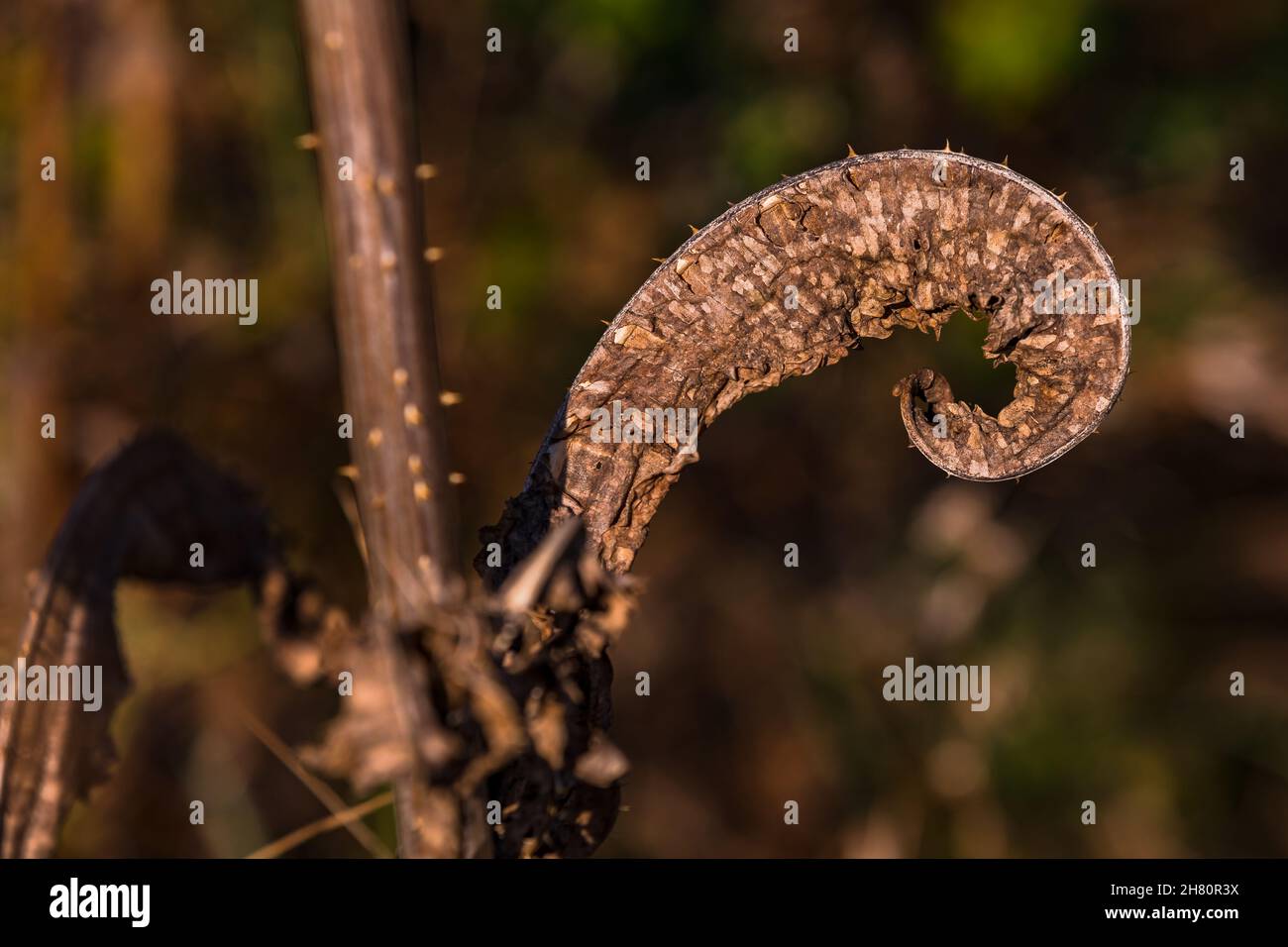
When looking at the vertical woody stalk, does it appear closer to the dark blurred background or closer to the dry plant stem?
the dry plant stem

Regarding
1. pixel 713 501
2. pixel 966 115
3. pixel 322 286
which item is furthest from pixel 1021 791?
pixel 322 286

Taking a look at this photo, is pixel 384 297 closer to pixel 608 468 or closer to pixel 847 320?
pixel 608 468

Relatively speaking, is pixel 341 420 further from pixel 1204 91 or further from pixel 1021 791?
pixel 1204 91

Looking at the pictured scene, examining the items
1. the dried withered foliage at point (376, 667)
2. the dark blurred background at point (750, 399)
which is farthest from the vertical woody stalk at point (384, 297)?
the dark blurred background at point (750, 399)

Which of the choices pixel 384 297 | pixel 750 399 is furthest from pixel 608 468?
pixel 750 399

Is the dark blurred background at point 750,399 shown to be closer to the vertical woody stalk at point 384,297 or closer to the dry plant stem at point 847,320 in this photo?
the dry plant stem at point 847,320

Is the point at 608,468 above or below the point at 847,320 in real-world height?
below
